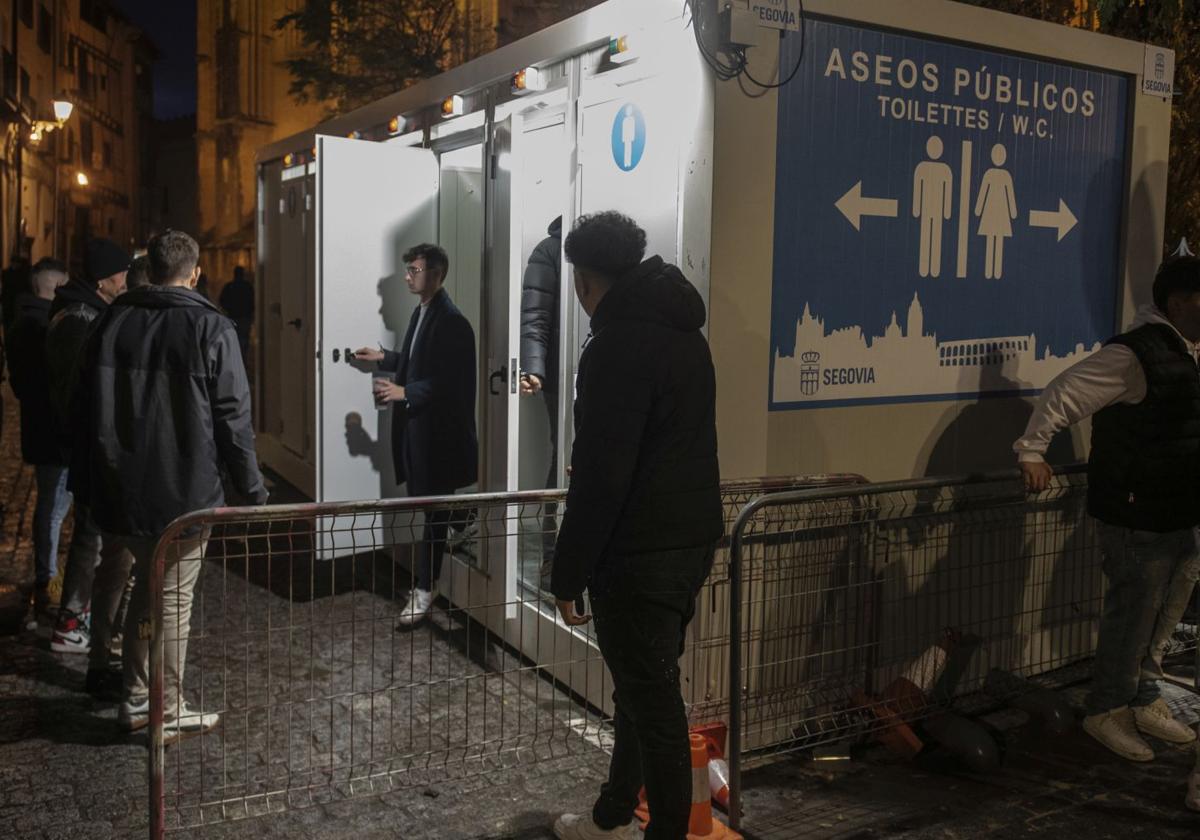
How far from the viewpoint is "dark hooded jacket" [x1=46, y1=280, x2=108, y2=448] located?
566 cm

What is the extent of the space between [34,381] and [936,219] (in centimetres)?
476

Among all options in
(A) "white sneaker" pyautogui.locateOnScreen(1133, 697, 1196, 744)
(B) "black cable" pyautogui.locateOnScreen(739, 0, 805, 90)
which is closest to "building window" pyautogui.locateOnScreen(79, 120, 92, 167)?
(B) "black cable" pyautogui.locateOnScreen(739, 0, 805, 90)

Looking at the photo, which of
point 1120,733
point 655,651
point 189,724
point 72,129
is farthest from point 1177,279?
point 72,129

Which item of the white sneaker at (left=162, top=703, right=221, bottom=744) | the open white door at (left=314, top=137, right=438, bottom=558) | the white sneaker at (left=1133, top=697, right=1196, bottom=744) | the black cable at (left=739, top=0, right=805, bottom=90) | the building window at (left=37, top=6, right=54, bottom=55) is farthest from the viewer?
the building window at (left=37, top=6, right=54, bottom=55)

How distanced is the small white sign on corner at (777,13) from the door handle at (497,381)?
211 centimetres

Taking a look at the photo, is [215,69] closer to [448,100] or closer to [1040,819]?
[448,100]

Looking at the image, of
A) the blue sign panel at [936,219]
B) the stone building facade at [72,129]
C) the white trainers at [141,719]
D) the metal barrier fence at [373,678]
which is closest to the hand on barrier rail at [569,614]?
the metal barrier fence at [373,678]

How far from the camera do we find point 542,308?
609 centimetres

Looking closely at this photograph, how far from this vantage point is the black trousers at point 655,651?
332 cm

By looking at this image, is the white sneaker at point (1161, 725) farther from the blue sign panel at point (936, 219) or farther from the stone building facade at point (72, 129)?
the stone building facade at point (72, 129)

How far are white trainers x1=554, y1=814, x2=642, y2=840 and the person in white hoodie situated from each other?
6.80ft

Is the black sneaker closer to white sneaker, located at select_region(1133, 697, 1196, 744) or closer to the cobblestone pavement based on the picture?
the cobblestone pavement

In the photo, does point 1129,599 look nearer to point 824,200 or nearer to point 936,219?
point 936,219

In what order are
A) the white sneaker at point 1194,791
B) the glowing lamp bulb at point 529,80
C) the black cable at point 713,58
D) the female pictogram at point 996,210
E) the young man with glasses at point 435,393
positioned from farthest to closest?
the young man with glasses at point 435,393 → the glowing lamp bulb at point 529,80 → the female pictogram at point 996,210 → the black cable at point 713,58 → the white sneaker at point 1194,791
